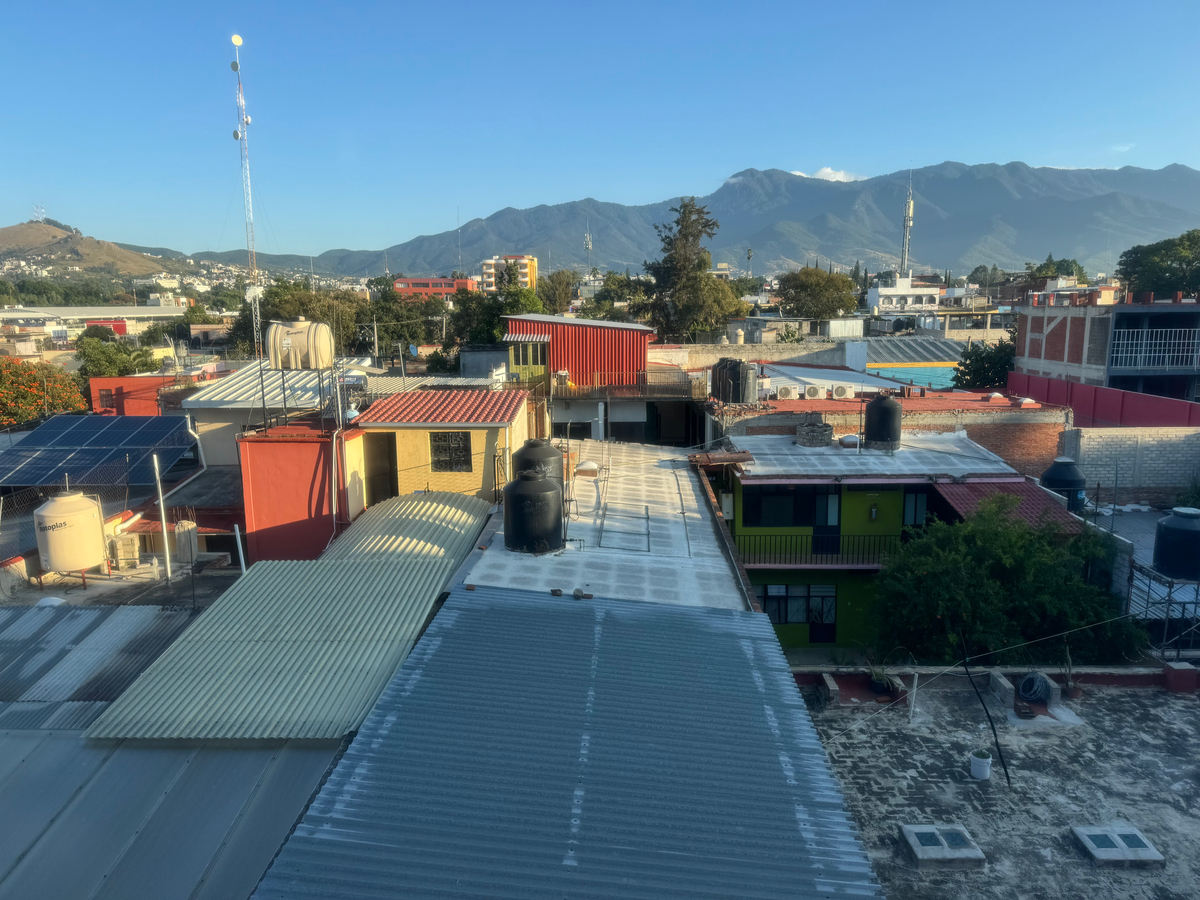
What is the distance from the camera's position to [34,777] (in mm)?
7422

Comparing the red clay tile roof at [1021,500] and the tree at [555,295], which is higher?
the tree at [555,295]

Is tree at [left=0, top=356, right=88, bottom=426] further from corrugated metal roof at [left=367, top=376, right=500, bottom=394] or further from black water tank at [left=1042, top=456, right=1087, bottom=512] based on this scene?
black water tank at [left=1042, top=456, right=1087, bottom=512]

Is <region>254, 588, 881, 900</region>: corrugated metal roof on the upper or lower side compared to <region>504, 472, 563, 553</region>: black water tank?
lower

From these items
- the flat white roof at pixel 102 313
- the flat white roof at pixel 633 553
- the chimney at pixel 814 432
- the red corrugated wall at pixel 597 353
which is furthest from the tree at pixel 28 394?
the flat white roof at pixel 102 313

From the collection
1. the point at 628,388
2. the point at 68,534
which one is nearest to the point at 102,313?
the point at 628,388

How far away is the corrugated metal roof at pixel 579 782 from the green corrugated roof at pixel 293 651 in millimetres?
653

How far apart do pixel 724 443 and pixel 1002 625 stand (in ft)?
32.6

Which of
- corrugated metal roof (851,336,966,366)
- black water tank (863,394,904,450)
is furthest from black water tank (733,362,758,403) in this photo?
corrugated metal roof (851,336,966,366)

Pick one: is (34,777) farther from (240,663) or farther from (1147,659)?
(1147,659)

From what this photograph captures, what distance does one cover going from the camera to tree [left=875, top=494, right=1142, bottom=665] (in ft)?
47.9

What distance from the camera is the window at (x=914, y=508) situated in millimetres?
20656

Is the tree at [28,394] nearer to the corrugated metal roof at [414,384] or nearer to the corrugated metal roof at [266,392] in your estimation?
the corrugated metal roof at [266,392]

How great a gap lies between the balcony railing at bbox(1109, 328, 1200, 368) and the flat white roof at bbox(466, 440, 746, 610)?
1014 inches

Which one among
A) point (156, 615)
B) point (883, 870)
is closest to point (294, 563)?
point (156, 615)
